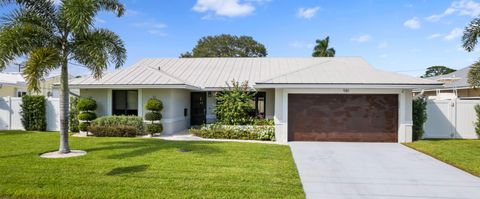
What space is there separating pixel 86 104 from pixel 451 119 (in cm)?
1740

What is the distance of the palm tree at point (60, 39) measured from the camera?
8.52 m

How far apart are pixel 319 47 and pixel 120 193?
3809 cm

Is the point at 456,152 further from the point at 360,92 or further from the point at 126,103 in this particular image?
the point at 126,103

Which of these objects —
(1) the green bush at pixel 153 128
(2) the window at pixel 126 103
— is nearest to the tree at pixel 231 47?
(2) the window at pixel 126 103

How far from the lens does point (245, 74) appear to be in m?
20.2

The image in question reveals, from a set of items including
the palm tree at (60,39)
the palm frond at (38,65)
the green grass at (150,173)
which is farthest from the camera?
the palm tree at (60,39)

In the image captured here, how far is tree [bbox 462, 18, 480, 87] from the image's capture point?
11.6m

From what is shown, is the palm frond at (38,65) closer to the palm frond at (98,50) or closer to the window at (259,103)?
the palm frond at (98,50)

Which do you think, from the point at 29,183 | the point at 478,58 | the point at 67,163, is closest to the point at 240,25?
the point at 478,58

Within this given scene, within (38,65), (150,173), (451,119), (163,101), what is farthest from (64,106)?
(451,119)

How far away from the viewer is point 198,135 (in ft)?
49.6

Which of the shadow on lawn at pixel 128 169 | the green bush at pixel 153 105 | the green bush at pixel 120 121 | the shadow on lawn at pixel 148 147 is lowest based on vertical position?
the shadow on lawn at pixel 128 169

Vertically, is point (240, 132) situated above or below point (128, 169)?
above

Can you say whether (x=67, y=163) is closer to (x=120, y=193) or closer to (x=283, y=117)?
(x=120, y=193)
